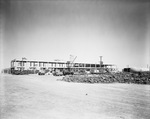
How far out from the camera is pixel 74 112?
5.74 meters

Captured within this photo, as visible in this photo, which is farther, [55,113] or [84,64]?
[84,64]

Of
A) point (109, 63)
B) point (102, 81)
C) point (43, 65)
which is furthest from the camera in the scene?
point (109, 63)

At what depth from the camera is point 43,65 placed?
3199 inches

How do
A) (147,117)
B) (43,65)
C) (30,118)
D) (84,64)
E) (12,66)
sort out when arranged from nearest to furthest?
(30,118), (147,117), (12,66), (43,65), (84,64)

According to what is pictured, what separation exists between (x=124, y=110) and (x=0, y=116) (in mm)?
4822

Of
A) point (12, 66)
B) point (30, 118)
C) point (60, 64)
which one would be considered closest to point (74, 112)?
point (30, 118)

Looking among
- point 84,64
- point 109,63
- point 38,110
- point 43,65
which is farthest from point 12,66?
point 38,110

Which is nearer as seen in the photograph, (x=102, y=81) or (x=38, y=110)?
(x=38, y=110)

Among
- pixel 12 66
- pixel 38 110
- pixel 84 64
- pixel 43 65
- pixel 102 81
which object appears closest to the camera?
pixel 38 110

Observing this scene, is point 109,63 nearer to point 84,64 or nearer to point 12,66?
point 84,64

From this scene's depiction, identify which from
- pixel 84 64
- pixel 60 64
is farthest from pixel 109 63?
pixel 60 64

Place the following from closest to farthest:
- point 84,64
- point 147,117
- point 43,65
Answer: point 147,117 < point 43,65 < point 84,64

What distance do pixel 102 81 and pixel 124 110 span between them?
14.0 m

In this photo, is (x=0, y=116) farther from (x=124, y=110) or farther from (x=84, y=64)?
(x=84, y=64)
